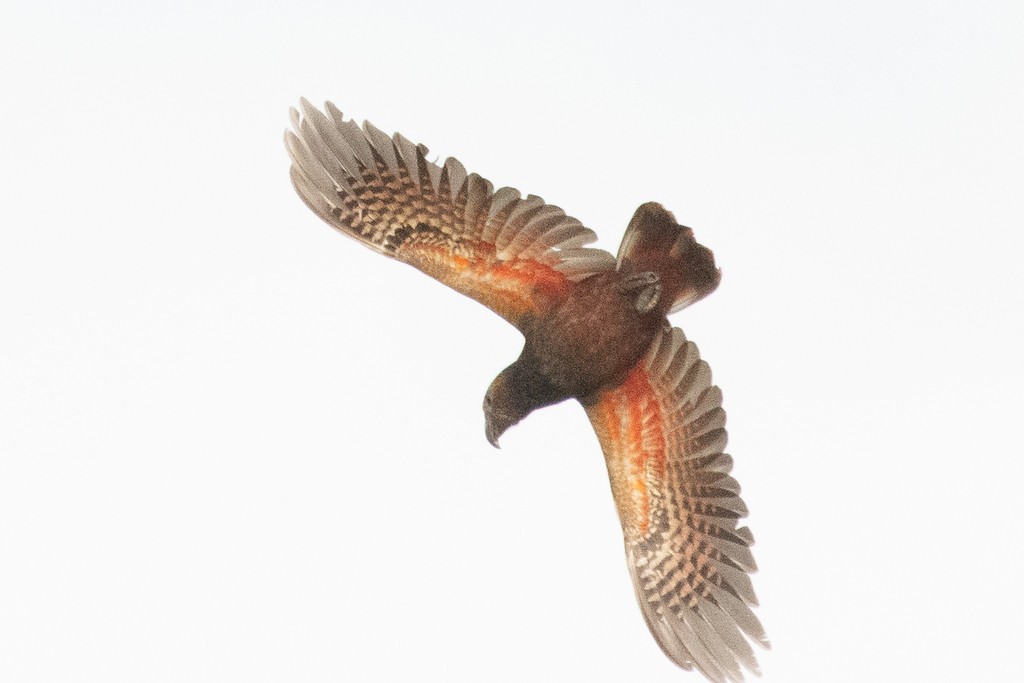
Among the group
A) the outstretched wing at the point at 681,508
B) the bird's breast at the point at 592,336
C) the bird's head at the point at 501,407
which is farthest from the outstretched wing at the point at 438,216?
the outstretched wing at the point at 681,508

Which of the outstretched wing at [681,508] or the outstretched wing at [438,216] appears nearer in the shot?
the outstretched wing at [438,216]

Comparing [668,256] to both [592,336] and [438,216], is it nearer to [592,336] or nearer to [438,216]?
[592,336]

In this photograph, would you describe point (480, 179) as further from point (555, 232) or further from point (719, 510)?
point (719, 510)

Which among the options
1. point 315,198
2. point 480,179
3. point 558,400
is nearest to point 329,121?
point 315,198

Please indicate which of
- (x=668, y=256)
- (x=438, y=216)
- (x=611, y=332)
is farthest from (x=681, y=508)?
(x=438, y=216)

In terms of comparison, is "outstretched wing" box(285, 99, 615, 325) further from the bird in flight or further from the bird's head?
the bird's head

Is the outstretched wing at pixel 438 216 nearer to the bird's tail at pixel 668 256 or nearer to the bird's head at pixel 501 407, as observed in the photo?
the bird's tail at pixel 668 256

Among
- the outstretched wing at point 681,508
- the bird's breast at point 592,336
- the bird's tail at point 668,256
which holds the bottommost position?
the outstretched wing at point 681,508
